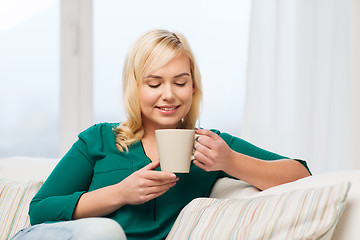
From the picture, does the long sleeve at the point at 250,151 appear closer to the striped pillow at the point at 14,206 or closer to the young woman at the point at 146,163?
the young woman at the point at 146,163

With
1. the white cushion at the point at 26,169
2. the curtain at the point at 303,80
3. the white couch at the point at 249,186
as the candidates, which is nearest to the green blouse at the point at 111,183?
the white couch at the point at 249,186

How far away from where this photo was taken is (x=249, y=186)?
131 centimetres

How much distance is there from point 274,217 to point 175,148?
28 centimetres

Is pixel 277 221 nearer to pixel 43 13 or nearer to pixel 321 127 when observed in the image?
pixel 321 127

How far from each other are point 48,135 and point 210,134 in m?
2.02

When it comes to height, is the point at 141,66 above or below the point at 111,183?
above

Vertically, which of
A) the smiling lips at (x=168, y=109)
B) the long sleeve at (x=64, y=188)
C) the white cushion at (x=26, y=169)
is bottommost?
the white cushion at (x=26, y=169)

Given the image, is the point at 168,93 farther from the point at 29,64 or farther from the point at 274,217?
the point at 29,64

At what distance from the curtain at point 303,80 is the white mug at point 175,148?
161 centimetres

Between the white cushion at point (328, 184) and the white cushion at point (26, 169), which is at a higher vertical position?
the white cushion at point (328, 184)

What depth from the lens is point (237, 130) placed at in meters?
2.82

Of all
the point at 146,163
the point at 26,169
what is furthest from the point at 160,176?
the point at 26,169

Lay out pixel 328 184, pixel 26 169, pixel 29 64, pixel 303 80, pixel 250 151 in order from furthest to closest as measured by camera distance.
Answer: pixel 29 64 < pixel 303 80 < pixel 26 169 < pixel 250 151 < pixel 328 184

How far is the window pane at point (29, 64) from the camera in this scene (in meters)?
2.92
